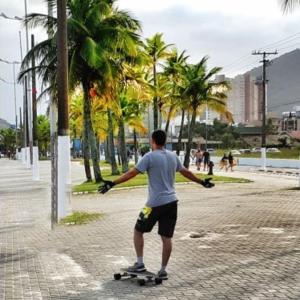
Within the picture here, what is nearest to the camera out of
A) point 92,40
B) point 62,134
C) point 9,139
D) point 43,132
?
point 62,134

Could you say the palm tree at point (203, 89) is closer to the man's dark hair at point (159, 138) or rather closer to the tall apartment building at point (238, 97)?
the man's dark hair at point (159, 138)

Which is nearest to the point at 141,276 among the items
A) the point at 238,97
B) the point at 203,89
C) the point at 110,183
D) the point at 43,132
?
the point at 110,183

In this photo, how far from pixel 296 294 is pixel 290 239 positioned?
12.3ft

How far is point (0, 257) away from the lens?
8.84 m

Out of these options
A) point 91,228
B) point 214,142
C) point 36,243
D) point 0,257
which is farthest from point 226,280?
point 214,142

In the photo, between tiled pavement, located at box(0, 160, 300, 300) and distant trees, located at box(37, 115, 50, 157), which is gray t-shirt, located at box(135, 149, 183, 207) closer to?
tiled pavement, located at box(0, 160, 300, 300)

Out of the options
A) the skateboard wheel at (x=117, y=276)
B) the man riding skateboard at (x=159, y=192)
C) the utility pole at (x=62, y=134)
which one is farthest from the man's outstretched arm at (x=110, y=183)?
the utility pole at (x=62, y=134)

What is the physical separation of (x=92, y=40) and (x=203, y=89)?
16.5 metres

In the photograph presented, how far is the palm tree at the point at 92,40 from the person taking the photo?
22.5 m

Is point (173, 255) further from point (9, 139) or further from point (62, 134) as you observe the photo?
point (9, 139)

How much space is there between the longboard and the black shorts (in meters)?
0.51

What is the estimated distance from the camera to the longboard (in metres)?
6.79

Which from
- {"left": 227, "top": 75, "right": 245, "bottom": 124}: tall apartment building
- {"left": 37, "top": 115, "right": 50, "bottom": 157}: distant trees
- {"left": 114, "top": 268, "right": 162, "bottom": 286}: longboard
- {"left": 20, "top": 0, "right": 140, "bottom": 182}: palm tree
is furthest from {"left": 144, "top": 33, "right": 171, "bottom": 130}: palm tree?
{"left": 227, "top": 75, "right": 245, "bottom": 124}: tall apartment building

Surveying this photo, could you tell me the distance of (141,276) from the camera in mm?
6953
